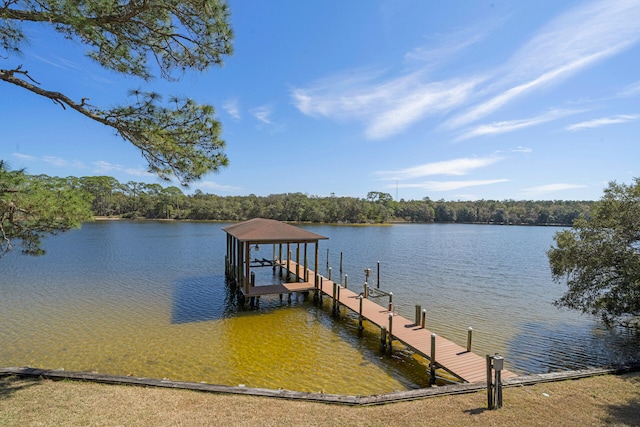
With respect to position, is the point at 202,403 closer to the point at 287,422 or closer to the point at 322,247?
the point at 287,422

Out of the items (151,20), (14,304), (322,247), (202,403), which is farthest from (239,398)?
(322,247)

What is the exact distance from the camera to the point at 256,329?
38.5ft

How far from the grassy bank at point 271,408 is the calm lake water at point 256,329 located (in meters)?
2.13

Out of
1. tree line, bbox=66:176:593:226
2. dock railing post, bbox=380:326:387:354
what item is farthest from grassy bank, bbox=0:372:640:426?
tree line, bbox=66:176:593:226

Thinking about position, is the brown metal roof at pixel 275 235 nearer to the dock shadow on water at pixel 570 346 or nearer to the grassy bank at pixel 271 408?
the grassy bank at pixel 271 408

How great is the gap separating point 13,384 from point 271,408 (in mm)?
4924

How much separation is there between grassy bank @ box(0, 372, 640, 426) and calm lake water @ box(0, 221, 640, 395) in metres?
2.13

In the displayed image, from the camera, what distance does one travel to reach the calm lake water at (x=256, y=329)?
340 inches

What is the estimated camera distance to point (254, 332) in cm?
1141

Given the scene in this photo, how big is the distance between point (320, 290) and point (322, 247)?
2160 centimetres

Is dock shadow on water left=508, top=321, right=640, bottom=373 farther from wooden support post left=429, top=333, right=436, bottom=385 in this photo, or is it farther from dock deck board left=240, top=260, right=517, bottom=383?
wooden support post left=429, top=333, right=436, bottom=385

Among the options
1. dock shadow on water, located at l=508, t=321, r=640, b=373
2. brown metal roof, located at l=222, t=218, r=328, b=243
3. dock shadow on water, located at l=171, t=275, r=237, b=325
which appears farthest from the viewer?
brown metal roof, located at l=222, t=218, r=328, b=243

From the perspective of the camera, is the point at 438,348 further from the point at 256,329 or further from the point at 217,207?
the point at 217,207

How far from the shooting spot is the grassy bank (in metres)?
5.01
